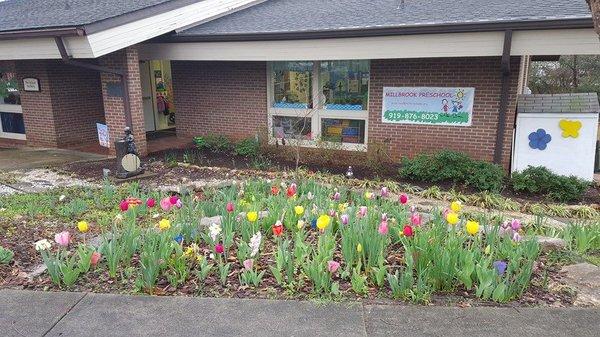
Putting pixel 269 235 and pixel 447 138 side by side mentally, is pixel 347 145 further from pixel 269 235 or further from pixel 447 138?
pixel 269 235

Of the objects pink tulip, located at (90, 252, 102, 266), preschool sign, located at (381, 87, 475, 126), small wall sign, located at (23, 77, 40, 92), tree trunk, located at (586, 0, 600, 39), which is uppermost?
tree trunk, located at (586, 0, 600, 39)

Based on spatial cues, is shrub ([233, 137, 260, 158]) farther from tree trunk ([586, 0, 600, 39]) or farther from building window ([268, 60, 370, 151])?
tree trunk ([586, 0, 600, 39])

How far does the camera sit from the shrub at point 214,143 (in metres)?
11.4

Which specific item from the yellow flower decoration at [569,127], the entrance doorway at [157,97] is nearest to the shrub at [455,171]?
the yellow flower decoration at [569,127]

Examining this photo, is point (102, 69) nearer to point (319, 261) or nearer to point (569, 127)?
point (319, 261)

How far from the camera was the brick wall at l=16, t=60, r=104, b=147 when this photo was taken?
39.7 feet

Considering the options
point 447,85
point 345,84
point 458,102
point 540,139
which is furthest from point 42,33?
point 540,139

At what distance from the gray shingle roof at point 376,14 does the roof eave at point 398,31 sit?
6cm

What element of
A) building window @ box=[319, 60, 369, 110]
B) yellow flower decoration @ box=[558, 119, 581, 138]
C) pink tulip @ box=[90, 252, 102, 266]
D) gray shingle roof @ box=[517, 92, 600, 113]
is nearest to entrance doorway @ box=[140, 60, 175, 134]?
building window @ box=[319, 60, 369, 110]

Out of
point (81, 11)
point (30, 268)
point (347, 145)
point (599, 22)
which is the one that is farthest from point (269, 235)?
point (81, 11)

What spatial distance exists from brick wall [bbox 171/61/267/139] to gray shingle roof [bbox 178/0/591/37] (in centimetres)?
121

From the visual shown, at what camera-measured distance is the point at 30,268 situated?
3947 millimetres

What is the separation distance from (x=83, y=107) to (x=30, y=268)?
32.1 feet

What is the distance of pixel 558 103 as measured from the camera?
885 cm
